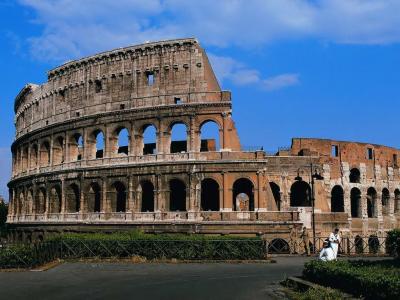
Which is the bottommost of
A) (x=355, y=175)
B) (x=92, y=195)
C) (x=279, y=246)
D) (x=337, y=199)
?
(x=279, y=246)

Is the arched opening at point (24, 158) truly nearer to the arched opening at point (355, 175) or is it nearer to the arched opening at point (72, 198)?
the arched opening at point (72, 198)

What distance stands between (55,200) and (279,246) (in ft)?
60.0

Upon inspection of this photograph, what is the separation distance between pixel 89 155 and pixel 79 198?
3.23m

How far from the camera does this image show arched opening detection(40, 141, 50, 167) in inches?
1590

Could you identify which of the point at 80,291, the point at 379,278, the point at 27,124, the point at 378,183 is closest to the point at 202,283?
the point at 80,291

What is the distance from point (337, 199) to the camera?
39.1 meters

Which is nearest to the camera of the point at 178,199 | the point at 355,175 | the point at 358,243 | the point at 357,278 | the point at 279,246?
the point at 357,278

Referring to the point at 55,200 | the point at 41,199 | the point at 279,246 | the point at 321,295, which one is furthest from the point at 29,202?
the point at 321,295

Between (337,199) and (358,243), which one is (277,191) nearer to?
(337,199)

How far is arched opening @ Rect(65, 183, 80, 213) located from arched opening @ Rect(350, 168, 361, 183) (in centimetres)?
2157

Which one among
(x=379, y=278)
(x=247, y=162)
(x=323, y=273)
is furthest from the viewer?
(x=247, y=162)

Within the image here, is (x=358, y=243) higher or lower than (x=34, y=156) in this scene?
lower

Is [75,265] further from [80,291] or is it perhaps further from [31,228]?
[31,228]

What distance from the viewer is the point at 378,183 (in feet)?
131
